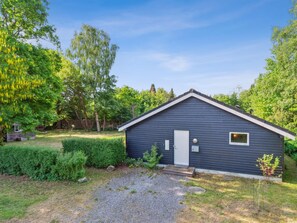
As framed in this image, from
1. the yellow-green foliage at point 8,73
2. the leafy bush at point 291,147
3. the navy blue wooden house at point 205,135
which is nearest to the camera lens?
the yellow-green foliage at point 8,73

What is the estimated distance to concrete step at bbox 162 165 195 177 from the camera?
9.30 metres

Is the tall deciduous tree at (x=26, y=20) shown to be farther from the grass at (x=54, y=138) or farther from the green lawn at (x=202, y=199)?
the grass at (x=54, y=138)

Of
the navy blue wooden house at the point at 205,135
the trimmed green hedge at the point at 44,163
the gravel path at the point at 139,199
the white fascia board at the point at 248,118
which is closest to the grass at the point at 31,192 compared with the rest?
the trimmed green hedge at the point at 44,163

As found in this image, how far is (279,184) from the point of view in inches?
324

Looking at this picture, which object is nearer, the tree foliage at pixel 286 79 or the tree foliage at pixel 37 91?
the tree foliage at pixel 37 91

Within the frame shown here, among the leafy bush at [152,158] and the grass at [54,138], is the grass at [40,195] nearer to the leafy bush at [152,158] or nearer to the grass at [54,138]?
the leafy bush at [152,158]

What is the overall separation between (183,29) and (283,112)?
13379 millimetres

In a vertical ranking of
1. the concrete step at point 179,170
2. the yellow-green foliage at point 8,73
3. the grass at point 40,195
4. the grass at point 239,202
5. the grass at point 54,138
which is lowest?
the grass at point 40,195

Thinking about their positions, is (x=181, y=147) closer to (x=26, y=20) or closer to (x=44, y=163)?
(x=44, y=163)

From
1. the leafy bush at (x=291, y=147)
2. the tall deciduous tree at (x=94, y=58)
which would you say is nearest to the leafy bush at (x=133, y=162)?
the leafy bush at (x=291, y=147)

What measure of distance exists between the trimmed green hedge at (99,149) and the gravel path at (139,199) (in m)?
1.50

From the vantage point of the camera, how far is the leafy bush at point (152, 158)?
1027 cm

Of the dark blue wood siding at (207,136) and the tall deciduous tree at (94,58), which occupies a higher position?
the tall deciduous tree at (94,58)

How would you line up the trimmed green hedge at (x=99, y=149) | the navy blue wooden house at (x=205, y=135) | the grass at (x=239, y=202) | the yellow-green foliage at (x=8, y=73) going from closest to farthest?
1. the yellow-green foliage at (x=8, y=73)
2. the grass at (x=239, y=202)
3. the navy blue wooden house at (x=205, y=135)
4. the trimmed green hedge at (x=99, y=149)
